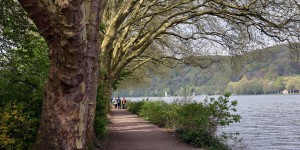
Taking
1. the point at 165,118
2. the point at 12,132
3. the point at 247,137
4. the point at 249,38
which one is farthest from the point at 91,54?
the point at 247,137

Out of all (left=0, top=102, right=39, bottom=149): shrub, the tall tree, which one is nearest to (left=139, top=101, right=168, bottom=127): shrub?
the tall tree

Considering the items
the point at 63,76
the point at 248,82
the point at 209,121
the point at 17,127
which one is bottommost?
the point at 209,121

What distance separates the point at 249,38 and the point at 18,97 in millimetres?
10454

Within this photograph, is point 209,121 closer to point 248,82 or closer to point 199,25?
point 199,25

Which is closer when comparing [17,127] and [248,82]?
[17,127]

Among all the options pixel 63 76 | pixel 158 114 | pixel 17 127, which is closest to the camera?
pixel 63 76

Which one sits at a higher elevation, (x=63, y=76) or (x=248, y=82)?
(x=248, y=82)

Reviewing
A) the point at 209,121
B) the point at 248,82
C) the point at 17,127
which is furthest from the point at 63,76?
the point at 248,82

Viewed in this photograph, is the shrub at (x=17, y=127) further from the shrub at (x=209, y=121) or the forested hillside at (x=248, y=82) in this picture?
the forested hillside at (x=248, y=82)

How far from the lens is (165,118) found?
65.5ft

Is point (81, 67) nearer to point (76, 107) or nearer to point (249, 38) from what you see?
point (76, 107)

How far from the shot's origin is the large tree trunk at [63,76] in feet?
15.6

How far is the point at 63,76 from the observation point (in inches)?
201

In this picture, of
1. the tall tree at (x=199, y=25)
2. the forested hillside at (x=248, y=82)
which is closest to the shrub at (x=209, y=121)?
the tall tree at (x=199, y=25)
